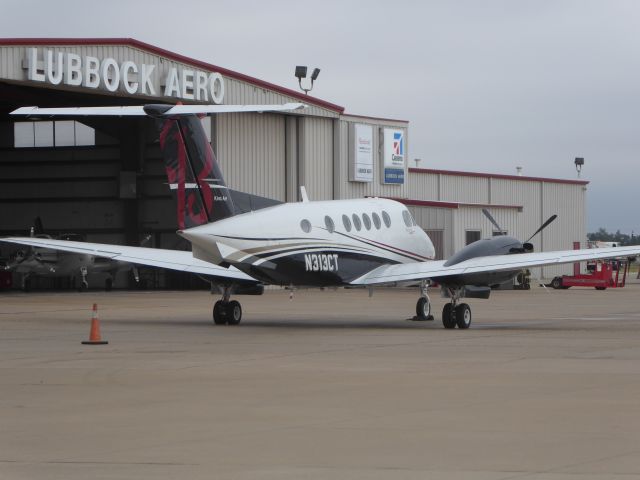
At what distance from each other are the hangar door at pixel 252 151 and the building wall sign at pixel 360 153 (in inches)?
173

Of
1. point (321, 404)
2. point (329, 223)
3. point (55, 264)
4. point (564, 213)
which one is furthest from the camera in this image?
point (564, 213)

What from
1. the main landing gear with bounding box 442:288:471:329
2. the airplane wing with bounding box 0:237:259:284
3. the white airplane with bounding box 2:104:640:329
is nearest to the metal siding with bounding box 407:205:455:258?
the white airplane with bounding box 2:104:640:329

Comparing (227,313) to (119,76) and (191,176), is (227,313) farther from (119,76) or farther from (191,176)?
(119,76)

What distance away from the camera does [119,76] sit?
45875mm

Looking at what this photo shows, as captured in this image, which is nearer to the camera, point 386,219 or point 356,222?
point 356,222

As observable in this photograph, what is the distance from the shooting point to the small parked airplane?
5600 cm

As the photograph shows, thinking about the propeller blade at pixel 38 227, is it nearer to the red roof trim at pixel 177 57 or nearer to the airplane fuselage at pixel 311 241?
the red roof trim at pixel 177 57

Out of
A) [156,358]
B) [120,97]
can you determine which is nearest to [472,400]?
[156,358]

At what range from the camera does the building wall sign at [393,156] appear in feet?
202

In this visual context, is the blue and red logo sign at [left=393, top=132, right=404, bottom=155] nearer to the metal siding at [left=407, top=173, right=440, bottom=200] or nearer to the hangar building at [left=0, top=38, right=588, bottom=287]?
the hangar building at [left=0, top=38, right=588, bottom=287]

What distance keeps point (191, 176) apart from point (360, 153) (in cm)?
3489

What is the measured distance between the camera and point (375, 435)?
10.5 m

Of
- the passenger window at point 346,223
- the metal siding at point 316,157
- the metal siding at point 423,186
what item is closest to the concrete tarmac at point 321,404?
the passenger window at point 346,223

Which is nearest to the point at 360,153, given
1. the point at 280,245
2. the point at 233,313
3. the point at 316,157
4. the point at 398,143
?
the point at 316,157
